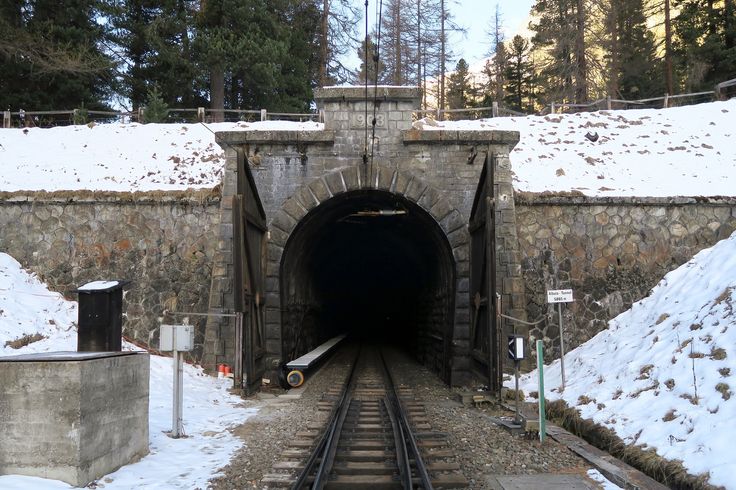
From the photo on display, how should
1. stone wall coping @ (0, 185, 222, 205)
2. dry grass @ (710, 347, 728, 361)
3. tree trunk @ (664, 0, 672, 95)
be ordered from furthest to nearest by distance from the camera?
tree trunk @ (664, 0, 672, 95)
stone wall coping @ (0, 185, 222, 205)
dry grass @ (710, 347, 728, 361)

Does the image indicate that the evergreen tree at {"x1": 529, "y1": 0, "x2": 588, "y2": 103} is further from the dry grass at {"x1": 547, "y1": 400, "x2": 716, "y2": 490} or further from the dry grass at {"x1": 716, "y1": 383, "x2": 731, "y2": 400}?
the dry grass at {"x1": 716, "y1": 383, "x2": 731, "y2": 400}

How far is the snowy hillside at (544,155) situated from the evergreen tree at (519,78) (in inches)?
998

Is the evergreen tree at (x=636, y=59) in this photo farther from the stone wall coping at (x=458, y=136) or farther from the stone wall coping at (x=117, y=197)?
the stone wall coping at (x=117, y=197)

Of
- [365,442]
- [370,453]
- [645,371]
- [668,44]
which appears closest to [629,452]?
[645,371]

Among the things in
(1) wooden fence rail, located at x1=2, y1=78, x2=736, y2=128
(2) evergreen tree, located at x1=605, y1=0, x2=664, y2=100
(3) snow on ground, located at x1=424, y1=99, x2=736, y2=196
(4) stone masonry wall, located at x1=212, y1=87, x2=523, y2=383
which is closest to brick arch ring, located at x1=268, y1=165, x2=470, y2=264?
(4) stone masonry wall, located at x1=212, y1=87, x2=523, y2=383

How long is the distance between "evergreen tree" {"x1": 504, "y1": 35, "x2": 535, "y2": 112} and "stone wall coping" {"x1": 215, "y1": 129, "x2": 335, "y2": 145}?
34226mm

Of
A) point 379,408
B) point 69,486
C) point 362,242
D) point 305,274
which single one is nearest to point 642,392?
point 379,408

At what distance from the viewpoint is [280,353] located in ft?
42.7

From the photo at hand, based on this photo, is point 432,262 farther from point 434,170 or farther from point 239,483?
point 239,483

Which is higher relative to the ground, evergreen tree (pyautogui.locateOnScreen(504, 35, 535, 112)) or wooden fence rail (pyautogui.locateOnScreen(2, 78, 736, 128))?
evergreen tree (pyautogui.locateOnScreen(504, 35, 535, 112))

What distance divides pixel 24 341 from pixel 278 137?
6273 millimetres

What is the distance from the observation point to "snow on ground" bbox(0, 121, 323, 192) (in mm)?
15422

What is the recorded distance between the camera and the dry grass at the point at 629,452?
5684 mm

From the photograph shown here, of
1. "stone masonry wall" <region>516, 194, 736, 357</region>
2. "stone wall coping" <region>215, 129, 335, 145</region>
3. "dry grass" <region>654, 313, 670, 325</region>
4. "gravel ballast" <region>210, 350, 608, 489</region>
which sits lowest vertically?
"gravel ballast" <region>210, 350, 608, 489</region>
